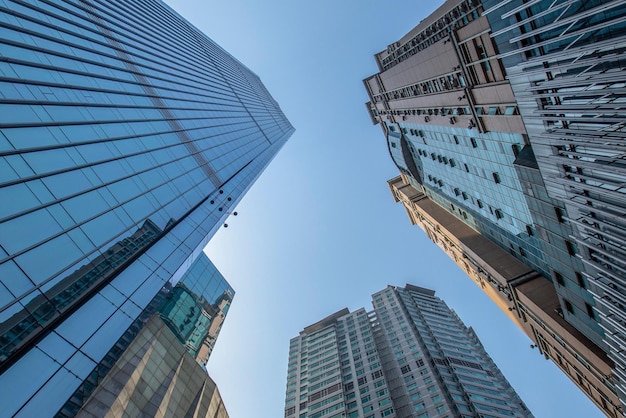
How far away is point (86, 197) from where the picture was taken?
19.3m

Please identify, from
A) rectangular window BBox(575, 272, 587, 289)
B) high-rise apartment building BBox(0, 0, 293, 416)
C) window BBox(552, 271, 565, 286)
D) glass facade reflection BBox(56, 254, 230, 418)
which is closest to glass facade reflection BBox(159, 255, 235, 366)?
glass facade reflection BBox(56, 254, 230, 418)

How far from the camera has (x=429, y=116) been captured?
2015 inches

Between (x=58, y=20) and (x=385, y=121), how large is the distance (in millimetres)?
61770

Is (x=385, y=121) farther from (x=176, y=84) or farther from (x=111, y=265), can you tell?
(x=111, y=265)

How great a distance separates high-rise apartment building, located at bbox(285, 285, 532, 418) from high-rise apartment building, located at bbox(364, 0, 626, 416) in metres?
23.6

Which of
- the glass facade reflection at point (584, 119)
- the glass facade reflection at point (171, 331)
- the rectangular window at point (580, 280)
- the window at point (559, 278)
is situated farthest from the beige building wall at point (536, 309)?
the glass facade reflection at point (171, 331)

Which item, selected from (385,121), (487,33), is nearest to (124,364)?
(487,33)

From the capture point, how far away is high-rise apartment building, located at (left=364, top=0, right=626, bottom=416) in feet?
62.8

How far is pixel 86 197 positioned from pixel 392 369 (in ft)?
224

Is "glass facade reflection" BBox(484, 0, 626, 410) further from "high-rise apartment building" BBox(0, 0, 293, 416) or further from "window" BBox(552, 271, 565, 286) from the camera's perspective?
"high-rise apartment building" BBox(0, 0, 293, 416)

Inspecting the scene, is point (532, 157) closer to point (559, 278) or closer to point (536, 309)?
point (559, 278)

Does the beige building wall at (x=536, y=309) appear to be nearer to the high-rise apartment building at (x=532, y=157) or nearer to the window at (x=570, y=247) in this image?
the high-rise apartment building at (x=532, y=157)

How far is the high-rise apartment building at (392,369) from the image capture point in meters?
62.9

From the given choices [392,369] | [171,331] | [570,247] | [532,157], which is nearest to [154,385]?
[171,331]
